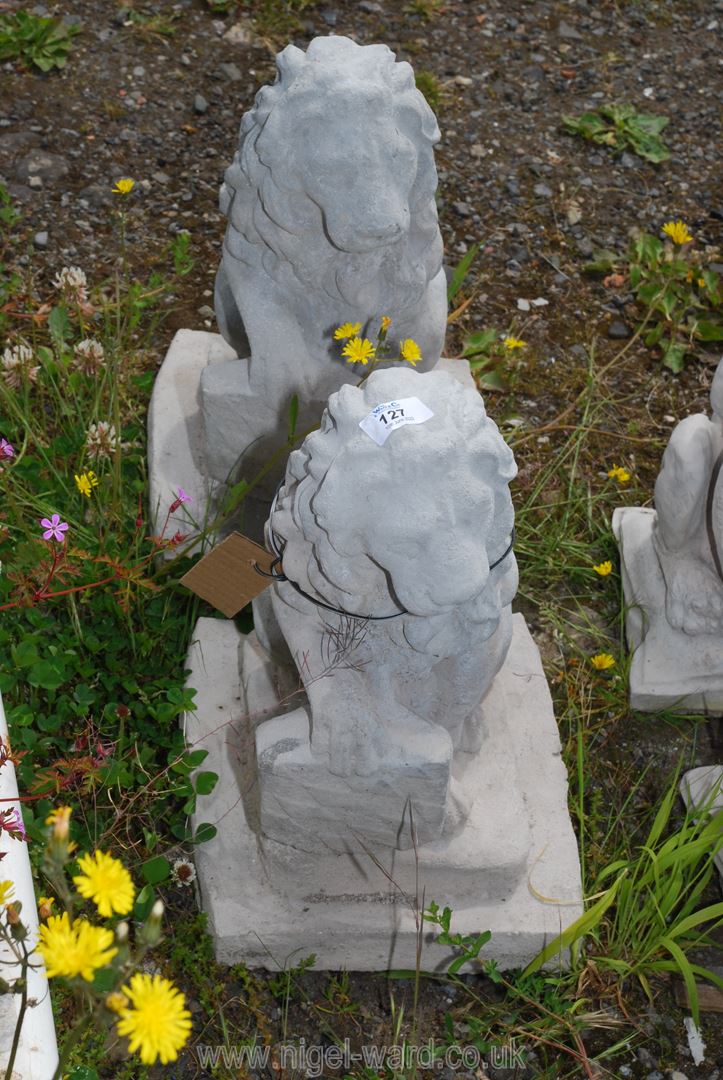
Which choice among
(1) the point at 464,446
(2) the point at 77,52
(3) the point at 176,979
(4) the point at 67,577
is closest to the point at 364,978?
(3) the point at 176,979

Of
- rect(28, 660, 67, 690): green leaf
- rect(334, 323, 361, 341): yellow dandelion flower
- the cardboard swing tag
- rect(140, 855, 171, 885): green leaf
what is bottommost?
rect(140, 855, 171, 885): green leaf

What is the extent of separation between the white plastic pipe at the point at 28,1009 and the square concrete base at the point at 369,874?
0.46m

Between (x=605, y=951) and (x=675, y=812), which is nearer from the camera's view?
(x=605, y=951)

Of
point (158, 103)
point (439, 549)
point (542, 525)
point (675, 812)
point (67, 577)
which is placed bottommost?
point (675, 812)

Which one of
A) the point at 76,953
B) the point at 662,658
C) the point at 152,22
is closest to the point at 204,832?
the point at 76,953

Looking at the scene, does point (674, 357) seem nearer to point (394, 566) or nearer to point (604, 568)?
point (604, 568)

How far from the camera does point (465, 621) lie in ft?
6.25

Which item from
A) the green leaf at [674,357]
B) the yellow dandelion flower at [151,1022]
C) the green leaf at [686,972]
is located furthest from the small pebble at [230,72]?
the yellow dandelion flower at [151,1022]

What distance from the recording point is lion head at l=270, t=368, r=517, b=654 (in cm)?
171

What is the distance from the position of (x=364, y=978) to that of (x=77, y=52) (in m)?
3.58

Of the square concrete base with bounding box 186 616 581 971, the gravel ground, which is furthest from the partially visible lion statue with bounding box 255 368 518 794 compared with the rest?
the gravel ground

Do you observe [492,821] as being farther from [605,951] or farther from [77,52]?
[77,52]

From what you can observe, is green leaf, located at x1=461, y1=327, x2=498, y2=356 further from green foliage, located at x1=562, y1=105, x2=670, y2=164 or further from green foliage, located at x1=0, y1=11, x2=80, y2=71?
green foliage, located at x1=0, y1=11, x2=80, y2=71

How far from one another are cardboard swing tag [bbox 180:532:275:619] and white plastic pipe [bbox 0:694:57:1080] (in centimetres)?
50
